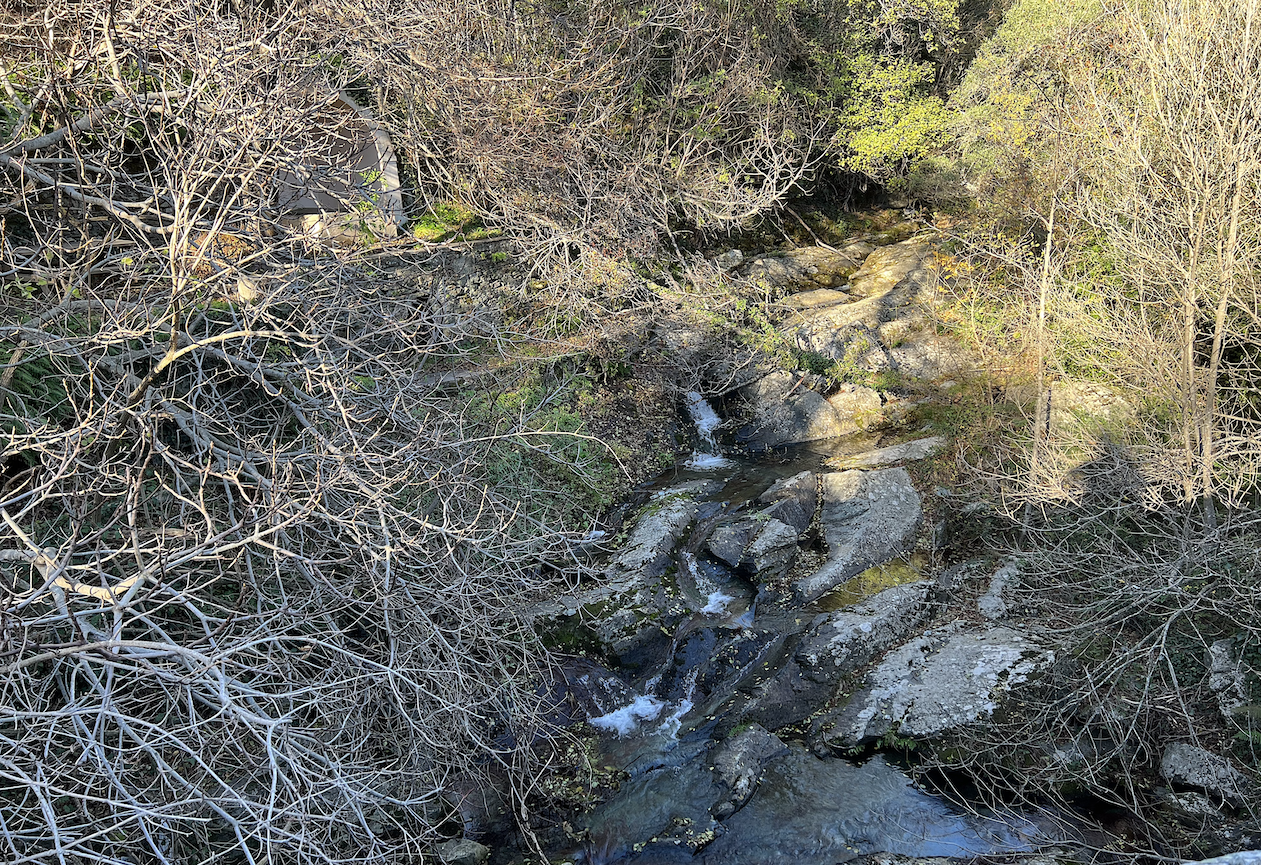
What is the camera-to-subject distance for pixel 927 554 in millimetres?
9297

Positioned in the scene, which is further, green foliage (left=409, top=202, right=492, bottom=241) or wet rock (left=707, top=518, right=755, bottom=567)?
green foliage (left=409, top=202, right=492, bottom=241)

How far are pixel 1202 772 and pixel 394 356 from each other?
7.95 meters

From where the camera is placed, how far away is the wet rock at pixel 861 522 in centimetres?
893

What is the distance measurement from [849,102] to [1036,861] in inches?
544

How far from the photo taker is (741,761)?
6934mm

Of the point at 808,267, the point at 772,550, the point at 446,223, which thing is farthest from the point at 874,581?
the point at 808,267

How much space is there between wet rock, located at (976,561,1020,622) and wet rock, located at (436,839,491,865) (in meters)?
5.14

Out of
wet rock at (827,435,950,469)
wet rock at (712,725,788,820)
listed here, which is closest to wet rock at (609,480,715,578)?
wet rock at (827,435,950,469)

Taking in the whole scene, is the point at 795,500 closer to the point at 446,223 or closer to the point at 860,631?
the point at 860,631

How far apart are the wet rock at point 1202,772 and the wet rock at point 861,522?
10.8ft

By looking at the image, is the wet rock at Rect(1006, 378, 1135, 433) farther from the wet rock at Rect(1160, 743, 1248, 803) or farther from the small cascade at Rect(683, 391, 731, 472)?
the small cascade at Rect(683, 391, 731, 472)

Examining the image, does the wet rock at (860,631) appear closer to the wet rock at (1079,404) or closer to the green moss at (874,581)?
the green moss at (874,581)

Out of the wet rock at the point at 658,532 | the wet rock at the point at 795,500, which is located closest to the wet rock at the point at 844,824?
the wet rock at the point at 658,532

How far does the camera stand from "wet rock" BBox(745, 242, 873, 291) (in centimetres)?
1620
